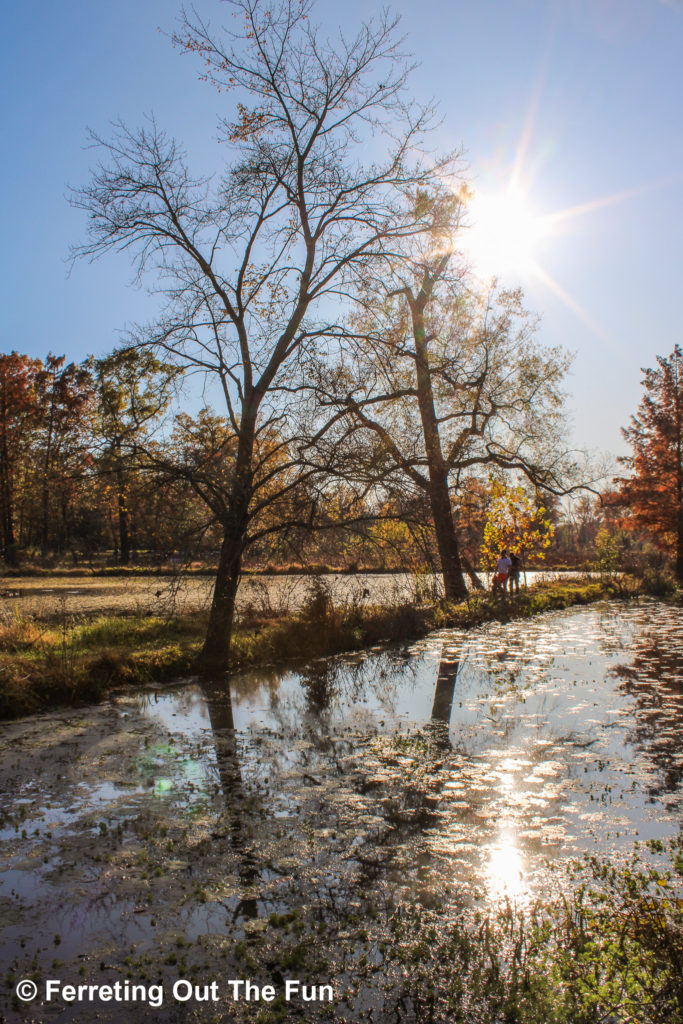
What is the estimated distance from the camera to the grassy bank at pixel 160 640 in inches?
424

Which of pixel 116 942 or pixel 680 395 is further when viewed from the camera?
pixel 680 395

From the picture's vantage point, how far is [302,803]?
6691mm

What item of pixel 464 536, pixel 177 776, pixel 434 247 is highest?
pixel 434 247

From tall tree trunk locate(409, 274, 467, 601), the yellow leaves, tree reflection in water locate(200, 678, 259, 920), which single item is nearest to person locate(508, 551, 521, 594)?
the yellow leaves

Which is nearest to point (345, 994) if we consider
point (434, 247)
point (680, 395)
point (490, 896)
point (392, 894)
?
point (392, 894)

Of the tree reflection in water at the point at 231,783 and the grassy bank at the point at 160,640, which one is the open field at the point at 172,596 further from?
the tree reflection in water at the point at 231,783

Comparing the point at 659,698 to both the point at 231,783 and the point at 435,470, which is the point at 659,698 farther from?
the point at 435,470

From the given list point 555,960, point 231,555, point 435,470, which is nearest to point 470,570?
point 435,470

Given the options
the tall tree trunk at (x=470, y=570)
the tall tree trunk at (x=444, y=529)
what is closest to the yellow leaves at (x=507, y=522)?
the tall tree trunk at (x=470, y=570)

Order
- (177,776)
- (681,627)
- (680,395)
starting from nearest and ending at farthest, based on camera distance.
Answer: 1. (177,776)
2. (681,627)
3. (680,395)

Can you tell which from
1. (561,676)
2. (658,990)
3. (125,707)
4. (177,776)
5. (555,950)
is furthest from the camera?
(561,676)

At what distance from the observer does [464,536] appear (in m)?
25.8

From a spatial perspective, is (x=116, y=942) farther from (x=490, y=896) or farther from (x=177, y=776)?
(x=177, y=776)

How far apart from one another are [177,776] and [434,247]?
11189mm
